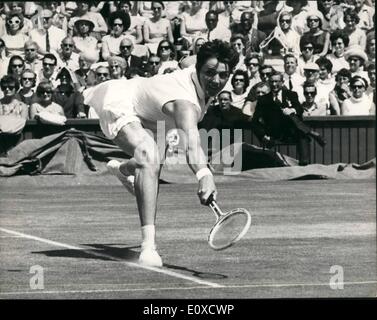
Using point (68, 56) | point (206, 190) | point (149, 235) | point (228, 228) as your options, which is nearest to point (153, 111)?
point (149, 235)

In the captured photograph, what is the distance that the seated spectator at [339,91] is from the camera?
1471 cm

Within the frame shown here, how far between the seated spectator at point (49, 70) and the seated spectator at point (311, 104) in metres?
2.85

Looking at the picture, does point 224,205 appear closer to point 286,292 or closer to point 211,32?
point 211,32

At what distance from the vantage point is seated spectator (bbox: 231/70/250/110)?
1362 cm

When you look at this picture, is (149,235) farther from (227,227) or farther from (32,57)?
(32,57)

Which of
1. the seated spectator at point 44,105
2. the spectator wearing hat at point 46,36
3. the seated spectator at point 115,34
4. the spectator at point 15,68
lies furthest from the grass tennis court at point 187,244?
the spectator wearing hat at point 46,36

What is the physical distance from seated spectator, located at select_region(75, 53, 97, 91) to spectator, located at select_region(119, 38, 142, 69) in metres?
0.33

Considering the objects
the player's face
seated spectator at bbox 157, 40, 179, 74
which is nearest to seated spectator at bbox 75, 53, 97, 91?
→ seated spectator at bbox 157, 40, 179, 74

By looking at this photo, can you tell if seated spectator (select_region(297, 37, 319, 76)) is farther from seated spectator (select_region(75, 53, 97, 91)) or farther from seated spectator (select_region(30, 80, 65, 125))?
seated spectator (select_region(30, 80, 65, 125))

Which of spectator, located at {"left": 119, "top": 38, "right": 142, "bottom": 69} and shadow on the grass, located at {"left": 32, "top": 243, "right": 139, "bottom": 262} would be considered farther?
spectator, located at {"left": 119, "top": 38, "right": 142, "bottom": 69}

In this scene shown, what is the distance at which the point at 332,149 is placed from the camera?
1484cm

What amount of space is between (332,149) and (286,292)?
7094 mm

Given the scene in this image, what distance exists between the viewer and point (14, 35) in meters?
13.7

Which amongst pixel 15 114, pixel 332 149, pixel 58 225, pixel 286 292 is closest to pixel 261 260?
pixel 286 292
